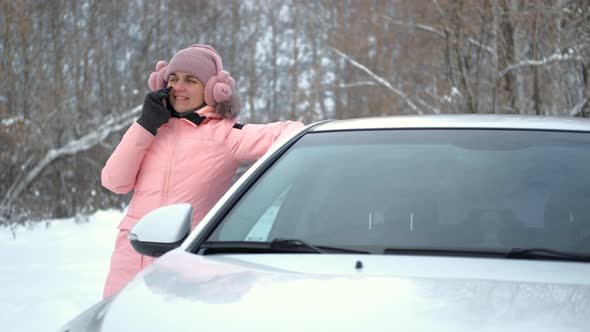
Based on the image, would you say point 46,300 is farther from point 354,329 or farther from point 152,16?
point 152,16

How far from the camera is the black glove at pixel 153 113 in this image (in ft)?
11.3

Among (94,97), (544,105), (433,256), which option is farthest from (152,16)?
(433,256)

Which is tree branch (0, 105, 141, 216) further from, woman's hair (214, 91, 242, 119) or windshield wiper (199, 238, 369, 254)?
windshield wiper (199, 238, 369, 254)

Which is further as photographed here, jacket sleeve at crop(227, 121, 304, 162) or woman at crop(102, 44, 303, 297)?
jacket sleeve at crop(227, 121, 304, 162)

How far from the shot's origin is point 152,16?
20766 millimetres

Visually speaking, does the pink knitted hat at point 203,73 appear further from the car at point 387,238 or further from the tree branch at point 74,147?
the tree branch at point 74,147

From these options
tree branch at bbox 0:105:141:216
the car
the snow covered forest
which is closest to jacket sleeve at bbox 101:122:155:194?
the car

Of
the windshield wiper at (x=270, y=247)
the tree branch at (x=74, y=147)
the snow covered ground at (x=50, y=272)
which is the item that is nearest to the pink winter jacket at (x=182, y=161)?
the windshield wiper at (x=270, y=247)

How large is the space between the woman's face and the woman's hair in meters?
0.10

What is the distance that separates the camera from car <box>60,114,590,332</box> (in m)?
1.77

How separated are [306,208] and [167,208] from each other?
0.46 metres

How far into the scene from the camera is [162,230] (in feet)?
8.26

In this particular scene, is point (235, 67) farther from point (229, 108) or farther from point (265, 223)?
point (265, 223)

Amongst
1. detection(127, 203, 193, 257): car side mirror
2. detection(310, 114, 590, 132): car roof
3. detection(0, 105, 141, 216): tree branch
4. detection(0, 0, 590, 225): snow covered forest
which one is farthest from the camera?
detection(0, 105, 141, 216): tree branch
